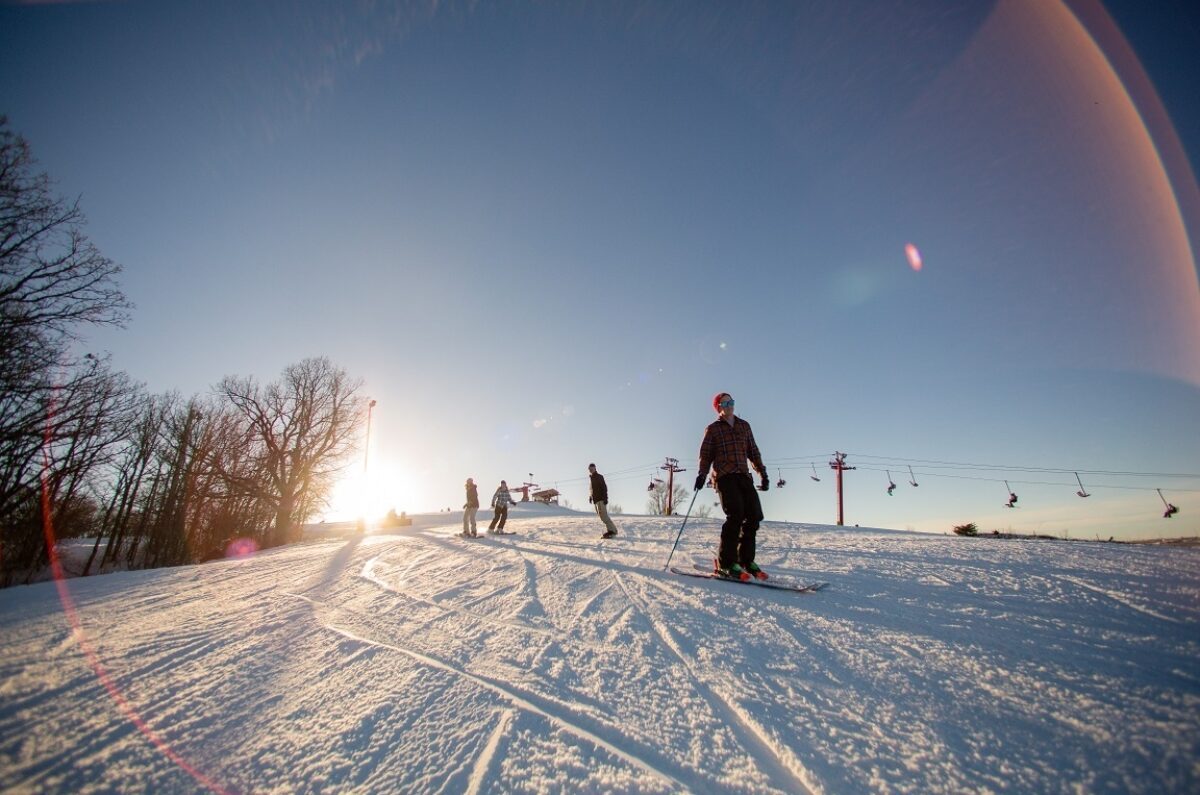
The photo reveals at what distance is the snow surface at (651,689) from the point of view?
162cm

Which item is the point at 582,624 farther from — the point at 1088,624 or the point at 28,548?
the point at 28,548

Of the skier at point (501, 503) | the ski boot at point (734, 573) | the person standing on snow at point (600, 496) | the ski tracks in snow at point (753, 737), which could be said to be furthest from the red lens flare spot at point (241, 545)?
the ski tracks in snow at point (753, 737)

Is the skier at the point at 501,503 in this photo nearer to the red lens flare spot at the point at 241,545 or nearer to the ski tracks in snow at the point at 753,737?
the ski tracks in snow at the point at 753,737

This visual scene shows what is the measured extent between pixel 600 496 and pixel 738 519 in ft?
20.9

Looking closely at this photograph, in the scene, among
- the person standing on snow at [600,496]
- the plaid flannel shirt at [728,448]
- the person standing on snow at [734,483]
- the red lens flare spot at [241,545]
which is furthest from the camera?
the red lens flare spot at [241,545]

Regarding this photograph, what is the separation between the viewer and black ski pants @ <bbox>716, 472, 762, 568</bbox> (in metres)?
4.85

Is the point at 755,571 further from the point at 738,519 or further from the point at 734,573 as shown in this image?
the point at 738,519

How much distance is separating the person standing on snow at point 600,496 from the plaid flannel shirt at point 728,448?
549cm

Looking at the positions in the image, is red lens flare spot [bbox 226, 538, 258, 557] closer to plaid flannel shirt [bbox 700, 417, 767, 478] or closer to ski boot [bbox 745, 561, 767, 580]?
plaid flannel shirt [bbox 700, 417, 767, 478]

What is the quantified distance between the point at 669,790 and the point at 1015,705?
1707mm

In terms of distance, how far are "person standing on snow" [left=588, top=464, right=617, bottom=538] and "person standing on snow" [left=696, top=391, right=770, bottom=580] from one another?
5491 millimetres

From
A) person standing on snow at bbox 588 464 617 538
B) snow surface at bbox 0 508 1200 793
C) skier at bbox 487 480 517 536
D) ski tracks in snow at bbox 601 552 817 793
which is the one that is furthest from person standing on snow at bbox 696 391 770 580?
skier at bbox 487 480 517 536

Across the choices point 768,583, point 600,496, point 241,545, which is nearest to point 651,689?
point 768,583

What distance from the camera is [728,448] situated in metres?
5.15
